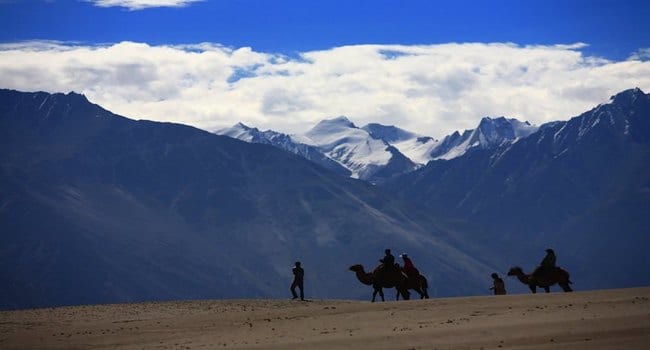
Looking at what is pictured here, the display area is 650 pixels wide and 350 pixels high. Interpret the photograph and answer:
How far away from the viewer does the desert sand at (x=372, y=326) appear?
100ft

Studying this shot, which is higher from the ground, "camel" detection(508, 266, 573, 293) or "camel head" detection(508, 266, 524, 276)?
"camel head" detection(508, 266, 524, 276)

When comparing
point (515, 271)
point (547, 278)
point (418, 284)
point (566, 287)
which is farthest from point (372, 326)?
point (515, 271)

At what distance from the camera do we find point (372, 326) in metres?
36.2

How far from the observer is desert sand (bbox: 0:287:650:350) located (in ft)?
100

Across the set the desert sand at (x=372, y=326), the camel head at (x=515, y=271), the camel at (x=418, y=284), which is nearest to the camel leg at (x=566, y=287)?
the camel head at (x=515, y=271)

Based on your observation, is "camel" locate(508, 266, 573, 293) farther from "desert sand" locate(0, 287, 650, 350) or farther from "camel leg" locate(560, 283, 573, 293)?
"desert sand" locate(0, 287, 650, 350)

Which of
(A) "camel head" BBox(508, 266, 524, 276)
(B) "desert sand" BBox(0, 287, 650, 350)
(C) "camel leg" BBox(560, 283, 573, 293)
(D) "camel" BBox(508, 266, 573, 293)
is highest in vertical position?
(A) "camel head" BBox(508, 266, 524, 276)

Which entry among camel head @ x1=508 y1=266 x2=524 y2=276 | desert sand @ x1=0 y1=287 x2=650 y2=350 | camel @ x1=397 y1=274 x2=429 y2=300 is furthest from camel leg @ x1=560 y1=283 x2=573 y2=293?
camel @ x1=397 y1=274 x2=429 y2=300

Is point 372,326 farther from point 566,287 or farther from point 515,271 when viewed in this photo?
point 515,271

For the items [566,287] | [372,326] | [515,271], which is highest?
[515,271]

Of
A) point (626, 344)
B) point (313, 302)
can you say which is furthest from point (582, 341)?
point (313, 302)

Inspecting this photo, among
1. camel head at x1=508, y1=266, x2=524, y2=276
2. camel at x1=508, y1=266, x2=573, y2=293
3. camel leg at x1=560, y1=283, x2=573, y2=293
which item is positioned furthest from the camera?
camel head at x1=508, y1=266, x2=524, y2=276

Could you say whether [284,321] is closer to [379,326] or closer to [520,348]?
[379,326]

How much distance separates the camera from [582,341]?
1140 inches
